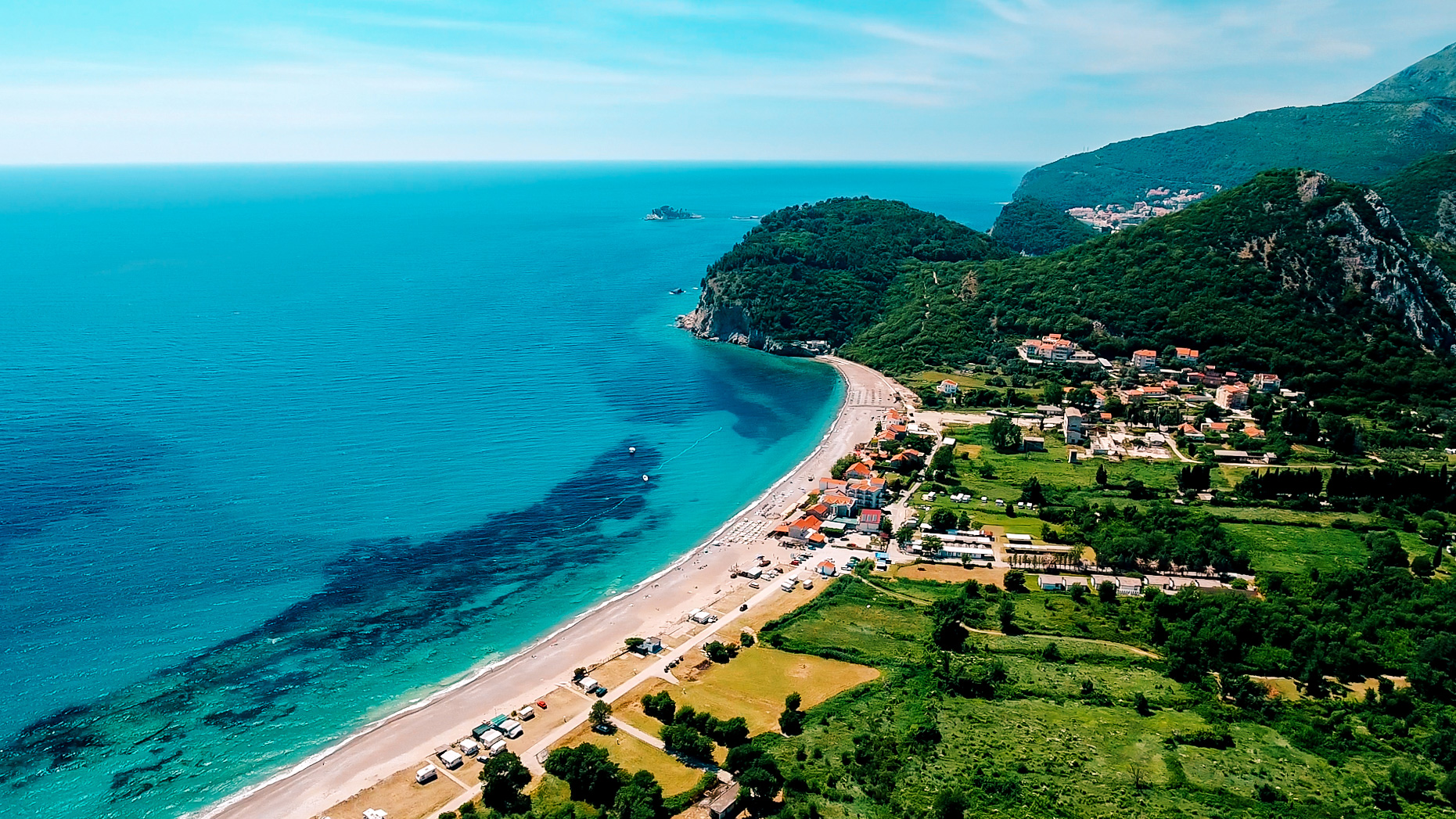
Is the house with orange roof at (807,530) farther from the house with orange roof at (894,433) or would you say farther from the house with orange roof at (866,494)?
the house with orange roof at (894,433)

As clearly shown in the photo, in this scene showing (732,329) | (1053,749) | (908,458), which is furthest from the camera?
(732,329)

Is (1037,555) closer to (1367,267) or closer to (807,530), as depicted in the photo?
(807,530)

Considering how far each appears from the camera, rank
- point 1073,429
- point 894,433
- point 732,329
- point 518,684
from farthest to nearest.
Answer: point 732,329 → point 894,433 → point 1073,429 → point 518,684

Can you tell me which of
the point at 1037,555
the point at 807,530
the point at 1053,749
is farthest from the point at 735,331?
the point at 1053,749

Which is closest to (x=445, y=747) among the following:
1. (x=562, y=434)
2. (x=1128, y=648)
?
(x=1128, y=648)

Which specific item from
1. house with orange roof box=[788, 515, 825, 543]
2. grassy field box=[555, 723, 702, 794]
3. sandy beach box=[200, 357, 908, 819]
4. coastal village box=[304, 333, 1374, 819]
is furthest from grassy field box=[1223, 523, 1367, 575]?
grassy field box=[555, 723, 702, 794]

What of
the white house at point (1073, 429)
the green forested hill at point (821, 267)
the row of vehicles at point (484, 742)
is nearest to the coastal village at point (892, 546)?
the row of vehicles at point (484, 742)
